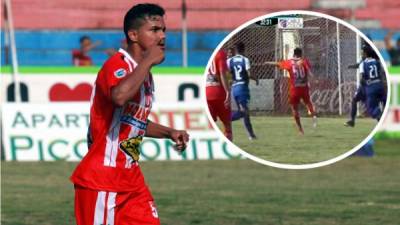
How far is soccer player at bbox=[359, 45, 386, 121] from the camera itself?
8.10 meters

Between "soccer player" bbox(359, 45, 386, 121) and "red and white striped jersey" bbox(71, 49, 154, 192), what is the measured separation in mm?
1390

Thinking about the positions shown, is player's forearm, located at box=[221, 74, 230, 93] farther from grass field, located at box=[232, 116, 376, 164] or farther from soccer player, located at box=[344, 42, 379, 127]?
soccer player, located at box=[344, 42, 379, 127]

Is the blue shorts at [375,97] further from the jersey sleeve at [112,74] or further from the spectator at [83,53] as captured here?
the spectator at [83,53]

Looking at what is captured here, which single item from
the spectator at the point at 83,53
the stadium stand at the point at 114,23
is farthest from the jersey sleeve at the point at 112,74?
the spectator at the point at 83,53

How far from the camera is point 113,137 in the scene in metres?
7.67

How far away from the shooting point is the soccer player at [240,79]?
7.89 m

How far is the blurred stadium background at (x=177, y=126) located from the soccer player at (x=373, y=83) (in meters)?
4.95

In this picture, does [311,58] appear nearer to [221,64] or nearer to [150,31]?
[221,64]

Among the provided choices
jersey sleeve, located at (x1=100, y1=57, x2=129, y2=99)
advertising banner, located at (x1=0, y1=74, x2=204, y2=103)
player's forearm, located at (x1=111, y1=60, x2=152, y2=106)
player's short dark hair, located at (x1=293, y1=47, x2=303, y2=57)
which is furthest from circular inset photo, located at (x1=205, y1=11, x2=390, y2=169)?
advertising banner, located at (x1=0, y1=74, x2=204, y2=103)

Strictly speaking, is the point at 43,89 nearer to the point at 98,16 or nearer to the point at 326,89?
the point at 98,16

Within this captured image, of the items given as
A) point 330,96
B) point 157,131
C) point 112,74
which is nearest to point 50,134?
point 157,131

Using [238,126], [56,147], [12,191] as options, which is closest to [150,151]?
[56,147]

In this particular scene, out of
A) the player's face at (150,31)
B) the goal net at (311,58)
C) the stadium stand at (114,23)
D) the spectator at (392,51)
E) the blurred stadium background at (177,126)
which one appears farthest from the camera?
the spectator at (392,51)

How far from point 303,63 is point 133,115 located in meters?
1.12
